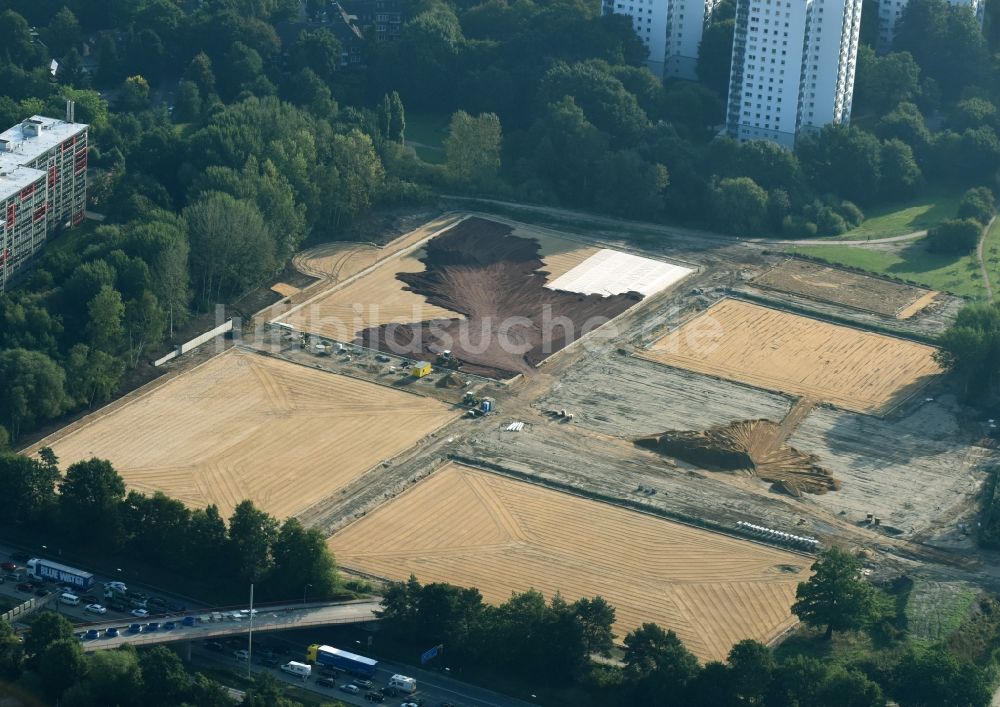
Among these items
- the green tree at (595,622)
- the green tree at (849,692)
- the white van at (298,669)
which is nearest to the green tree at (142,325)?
the white van at (298,669)

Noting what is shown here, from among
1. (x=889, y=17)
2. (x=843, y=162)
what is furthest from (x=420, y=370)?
(x=889, y=17)

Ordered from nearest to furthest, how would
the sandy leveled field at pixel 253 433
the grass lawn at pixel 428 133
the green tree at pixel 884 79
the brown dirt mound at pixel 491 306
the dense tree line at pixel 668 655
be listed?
the dense tree line at pixel 668 655
the sandy leveled field at pixel 253 433
the brown dirt mound at pixel 491 306
the grass lawn at pixel 428 133
the green tree at pixel 884 79

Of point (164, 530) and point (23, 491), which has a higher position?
point (23, 491)

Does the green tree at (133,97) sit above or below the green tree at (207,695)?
above

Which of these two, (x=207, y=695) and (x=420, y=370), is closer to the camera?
(x=207, y=695)

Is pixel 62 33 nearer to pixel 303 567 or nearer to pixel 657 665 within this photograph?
pixel 303 567

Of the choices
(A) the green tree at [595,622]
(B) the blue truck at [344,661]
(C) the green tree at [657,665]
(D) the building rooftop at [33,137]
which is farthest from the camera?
(D) the building rooftop at [33,137]

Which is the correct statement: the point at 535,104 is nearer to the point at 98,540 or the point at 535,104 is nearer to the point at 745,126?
the point at 745,126

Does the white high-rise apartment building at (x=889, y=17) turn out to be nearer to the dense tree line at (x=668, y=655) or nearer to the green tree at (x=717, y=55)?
the green tree at (x=717, y=55)
